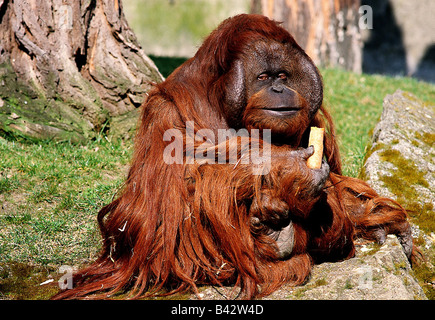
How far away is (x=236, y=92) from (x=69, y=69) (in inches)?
82.4

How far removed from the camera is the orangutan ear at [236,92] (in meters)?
2.65

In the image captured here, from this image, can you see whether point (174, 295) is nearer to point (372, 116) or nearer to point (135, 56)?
point (135, 56)

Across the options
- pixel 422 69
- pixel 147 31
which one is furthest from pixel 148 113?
pixel 147 31

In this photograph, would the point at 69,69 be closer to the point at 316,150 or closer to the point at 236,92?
the point at 236,92

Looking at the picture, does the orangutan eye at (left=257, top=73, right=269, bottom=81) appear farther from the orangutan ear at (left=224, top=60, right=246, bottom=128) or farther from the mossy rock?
the mossy rock

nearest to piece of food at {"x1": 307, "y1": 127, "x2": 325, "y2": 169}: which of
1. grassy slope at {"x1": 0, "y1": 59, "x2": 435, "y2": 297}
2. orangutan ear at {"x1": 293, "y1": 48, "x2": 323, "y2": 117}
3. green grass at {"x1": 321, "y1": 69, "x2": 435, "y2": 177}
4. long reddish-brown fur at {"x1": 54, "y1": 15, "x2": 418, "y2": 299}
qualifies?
long reddish-brown fur at {"x1": 54, "y1": 15, "x2": 418, "y2": 299}

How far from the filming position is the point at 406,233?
297 cm

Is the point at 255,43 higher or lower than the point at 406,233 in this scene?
higher

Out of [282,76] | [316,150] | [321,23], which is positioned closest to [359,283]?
[316,150]

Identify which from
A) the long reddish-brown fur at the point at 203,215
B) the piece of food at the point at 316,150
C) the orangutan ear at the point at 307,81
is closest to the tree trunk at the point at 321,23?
the orangutan ear at the point at 307,81

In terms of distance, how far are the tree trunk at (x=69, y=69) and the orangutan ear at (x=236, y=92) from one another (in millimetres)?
1885

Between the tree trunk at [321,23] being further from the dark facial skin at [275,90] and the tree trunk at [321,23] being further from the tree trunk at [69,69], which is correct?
the dark facial skin at [275,90]
